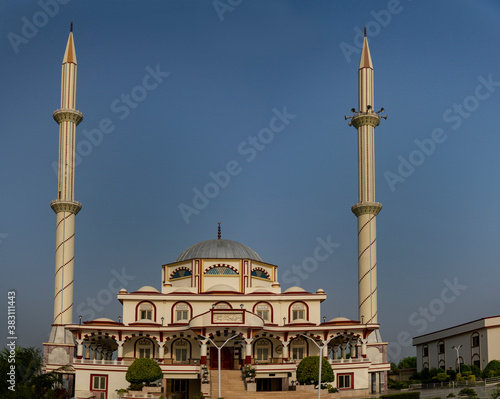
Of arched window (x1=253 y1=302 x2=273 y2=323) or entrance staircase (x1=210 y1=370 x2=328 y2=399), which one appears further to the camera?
arched window (x1=253 y1=302 x2=273 y2=323)

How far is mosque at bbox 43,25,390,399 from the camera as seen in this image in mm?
57906

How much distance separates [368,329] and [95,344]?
23.4m

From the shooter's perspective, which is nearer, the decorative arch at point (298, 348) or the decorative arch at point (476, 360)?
the decorative arch at point (298, 348)

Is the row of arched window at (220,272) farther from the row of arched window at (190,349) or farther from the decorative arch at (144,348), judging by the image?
the decorative arch at (144,348)

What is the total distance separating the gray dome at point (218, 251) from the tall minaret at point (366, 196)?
1029cm

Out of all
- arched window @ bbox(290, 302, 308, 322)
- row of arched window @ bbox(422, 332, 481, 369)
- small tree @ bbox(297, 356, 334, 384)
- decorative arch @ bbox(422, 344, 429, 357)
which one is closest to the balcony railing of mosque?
small tree @ bbox(297, 356, 334, 384)

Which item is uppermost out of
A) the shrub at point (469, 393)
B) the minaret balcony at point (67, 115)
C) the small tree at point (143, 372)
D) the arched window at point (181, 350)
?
the minaret balcony at point (67, 115)

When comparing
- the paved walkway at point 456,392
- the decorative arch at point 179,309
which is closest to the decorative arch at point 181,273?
the decorative arch at point 179,309

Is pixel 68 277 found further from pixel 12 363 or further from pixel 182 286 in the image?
pixel 12 363

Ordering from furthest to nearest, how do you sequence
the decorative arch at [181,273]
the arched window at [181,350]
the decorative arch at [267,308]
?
the decorative arch at [181,273] → the decorative arch at [267,308] → the arched window at [181,350]

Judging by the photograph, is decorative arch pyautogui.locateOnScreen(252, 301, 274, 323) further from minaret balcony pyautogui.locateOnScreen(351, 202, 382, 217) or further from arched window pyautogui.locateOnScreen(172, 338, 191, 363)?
minaret balcony pyautogui.locateOnScreen(351, 202, 382, 217)

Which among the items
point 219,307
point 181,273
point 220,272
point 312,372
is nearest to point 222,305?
point 219,307

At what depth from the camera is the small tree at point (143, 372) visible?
5427 cm

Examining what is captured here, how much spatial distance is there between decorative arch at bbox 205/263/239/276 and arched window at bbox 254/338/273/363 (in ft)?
24.6
